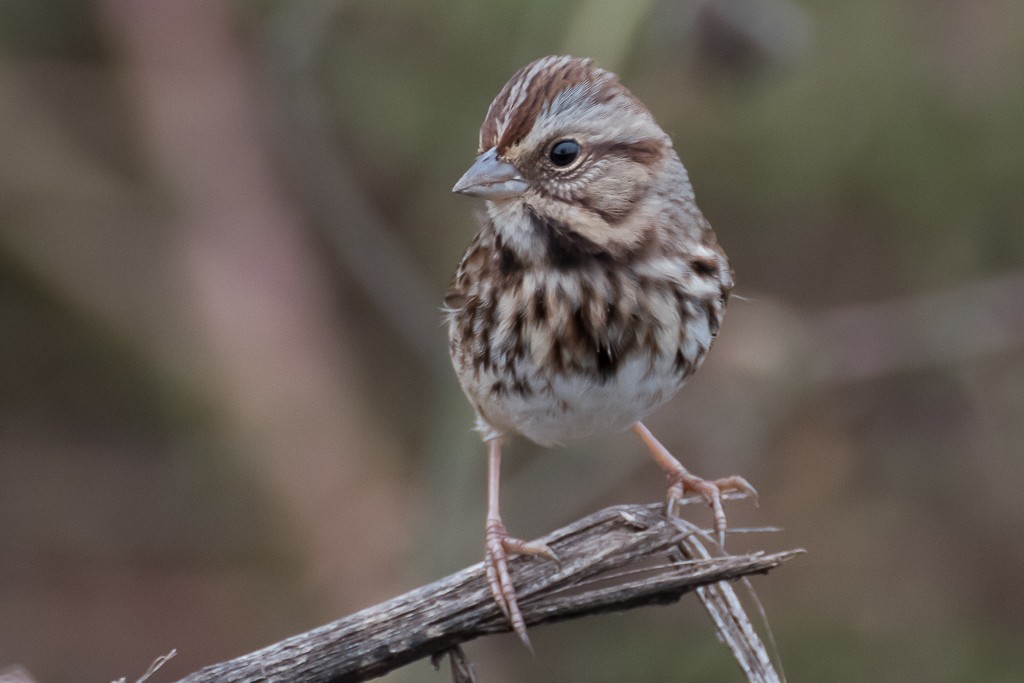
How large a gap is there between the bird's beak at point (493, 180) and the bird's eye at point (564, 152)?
0.09 m

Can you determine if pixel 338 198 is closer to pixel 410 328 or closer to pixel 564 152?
pixel 410 328

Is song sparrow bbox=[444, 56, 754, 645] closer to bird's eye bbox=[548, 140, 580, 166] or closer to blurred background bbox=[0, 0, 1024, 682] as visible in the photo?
bird's eye bbox=[548, 140, 580, 166]

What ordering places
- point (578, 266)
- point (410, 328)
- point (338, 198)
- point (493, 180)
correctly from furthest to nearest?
point (338, 198) → point (410, 328) → point (578, 266) → point (493, 180)

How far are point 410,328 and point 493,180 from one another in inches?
116

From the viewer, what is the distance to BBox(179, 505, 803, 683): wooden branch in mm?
2586

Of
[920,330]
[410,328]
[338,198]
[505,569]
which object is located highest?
[338,198]

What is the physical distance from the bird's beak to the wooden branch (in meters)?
0.79

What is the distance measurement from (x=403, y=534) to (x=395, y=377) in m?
1.02

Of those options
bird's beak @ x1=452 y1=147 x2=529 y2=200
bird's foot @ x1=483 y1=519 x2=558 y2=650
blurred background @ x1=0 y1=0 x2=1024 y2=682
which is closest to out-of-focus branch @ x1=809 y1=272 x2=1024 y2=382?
blurred background @ x1=0 y1=0 x2=1024 y2=682

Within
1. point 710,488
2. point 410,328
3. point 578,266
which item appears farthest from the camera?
point 410,328

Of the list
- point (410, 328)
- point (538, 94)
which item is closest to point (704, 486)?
point (538, 94)

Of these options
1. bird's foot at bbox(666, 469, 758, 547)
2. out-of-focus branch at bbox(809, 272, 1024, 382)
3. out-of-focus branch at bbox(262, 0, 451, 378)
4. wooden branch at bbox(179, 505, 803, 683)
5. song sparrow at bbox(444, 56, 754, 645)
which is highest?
out-of-focus branch at bbox(262, 0, 451, 378)

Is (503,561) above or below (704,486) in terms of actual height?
below

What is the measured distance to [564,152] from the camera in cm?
326
